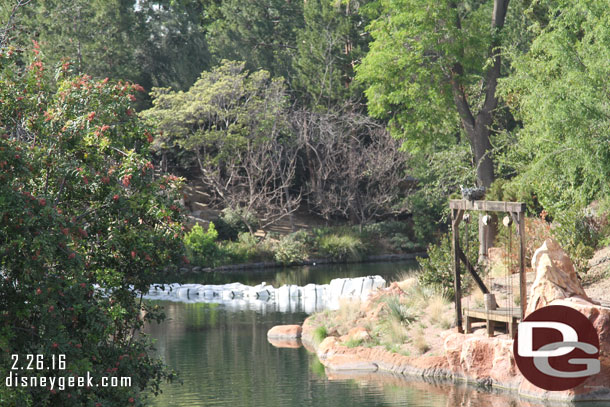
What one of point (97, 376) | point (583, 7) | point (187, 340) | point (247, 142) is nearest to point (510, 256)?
point (583, 7)

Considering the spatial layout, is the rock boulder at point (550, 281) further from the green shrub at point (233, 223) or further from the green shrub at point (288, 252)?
the green shrub at point (233, 223)

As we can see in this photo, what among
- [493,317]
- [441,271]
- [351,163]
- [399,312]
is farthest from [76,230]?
[351,163]

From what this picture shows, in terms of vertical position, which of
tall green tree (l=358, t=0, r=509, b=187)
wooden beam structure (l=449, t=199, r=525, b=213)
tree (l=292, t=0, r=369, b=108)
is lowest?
wooden beam structure (l=449, t=199, r=525, b=213)

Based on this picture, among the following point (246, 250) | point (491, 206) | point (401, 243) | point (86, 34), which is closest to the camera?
point (491, 206)

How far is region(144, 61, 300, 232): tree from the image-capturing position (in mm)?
35406

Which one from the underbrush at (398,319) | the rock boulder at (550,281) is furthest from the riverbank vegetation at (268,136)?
the rock boulder at (550,281)

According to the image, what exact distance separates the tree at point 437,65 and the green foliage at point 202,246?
33.1ft

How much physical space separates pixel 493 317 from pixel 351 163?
22725 millimetres

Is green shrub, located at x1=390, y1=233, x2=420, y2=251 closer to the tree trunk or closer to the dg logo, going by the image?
the tree trunk

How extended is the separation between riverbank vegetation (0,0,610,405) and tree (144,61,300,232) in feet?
0.45

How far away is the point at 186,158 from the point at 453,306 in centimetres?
2383

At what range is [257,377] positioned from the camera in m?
15.1

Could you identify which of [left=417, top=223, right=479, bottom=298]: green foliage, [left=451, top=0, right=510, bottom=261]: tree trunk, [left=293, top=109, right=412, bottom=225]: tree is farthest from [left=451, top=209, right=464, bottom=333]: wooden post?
[left=293, top=109, right=412, bottom=225]: tree

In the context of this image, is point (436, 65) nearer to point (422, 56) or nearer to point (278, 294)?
point (422, 56)
